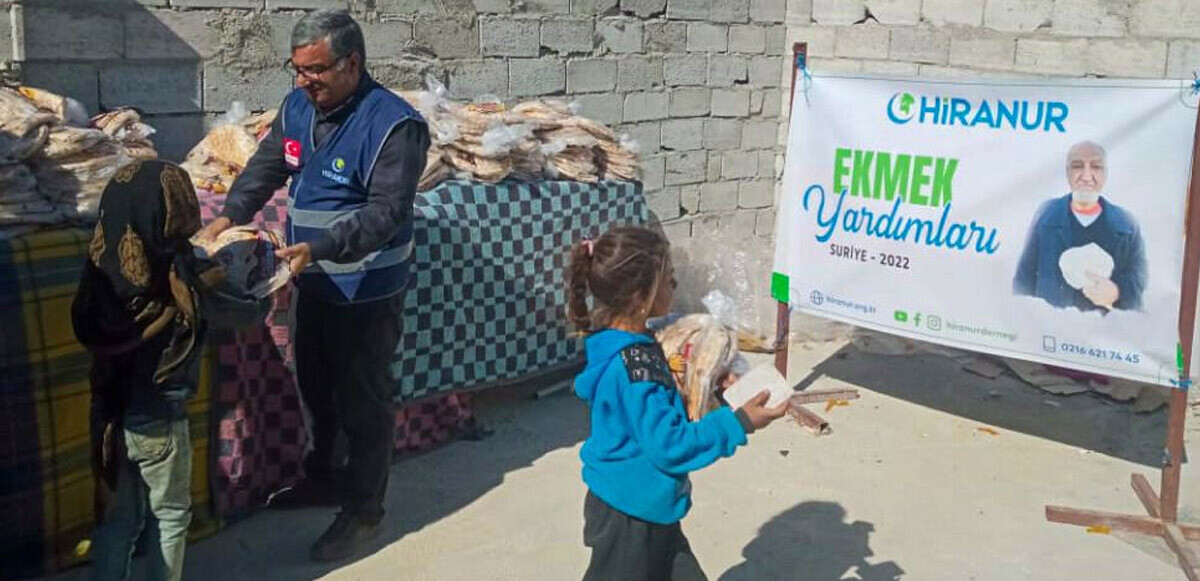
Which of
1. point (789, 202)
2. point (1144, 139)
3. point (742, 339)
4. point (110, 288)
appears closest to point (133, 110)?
point (110, 288)

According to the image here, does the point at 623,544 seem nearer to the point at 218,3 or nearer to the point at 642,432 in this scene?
the point at 642,432

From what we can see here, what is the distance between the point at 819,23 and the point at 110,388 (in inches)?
221

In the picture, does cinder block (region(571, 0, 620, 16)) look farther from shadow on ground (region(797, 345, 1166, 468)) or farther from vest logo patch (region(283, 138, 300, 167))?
vest logo patch (region(283, 138, 300, 167))

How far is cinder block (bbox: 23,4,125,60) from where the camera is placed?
182 inches

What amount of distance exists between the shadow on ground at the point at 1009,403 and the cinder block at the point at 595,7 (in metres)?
2.34

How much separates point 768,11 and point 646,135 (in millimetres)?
1332

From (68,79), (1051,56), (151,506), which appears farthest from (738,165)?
(151,506)

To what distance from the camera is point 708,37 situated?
299 inches

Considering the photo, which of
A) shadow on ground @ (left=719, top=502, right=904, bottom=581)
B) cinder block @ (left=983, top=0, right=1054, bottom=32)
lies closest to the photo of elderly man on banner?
shadow on ground @ (left=719, top=502, right=904, bottom=581)

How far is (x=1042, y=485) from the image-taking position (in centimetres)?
500

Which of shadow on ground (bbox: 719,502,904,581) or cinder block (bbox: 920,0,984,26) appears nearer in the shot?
shadow on ground (bbox: 719,502,904,581)

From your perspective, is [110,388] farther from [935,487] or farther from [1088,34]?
[1088,34]

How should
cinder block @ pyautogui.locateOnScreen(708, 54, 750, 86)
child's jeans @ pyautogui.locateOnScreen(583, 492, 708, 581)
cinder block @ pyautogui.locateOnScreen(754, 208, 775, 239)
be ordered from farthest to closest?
cinder block @ pyautogui.locateOnScreen(754, 208, 775, 239)
cinder block @ pyautogui.locateOnScreen(708, 54, 750, 86)
child's jeans @ pyautogui.locateOnScreen(583, 492, 708, 581)

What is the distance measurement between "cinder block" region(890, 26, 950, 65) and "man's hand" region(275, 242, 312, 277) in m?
4.68
